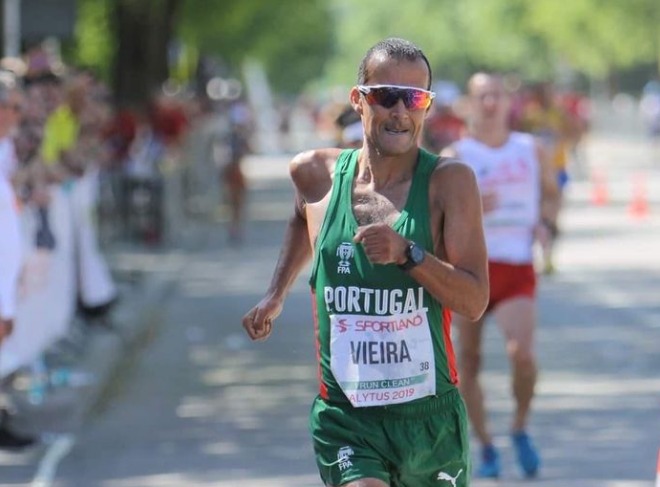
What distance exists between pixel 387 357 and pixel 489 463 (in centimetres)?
415

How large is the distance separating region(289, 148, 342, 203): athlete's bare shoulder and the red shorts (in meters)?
3.73

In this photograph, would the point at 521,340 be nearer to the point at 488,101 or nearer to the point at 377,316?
the point at 488,101

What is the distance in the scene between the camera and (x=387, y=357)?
569 centimetres

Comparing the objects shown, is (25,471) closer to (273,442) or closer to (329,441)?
(273,442)

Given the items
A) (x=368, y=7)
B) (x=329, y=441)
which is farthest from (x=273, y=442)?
(x=368, y=7)

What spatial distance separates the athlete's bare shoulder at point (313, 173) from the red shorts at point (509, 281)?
3.73 meters

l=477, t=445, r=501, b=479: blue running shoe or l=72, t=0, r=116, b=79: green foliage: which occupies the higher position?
l=72, t=0, r=116, b=79: green foliage

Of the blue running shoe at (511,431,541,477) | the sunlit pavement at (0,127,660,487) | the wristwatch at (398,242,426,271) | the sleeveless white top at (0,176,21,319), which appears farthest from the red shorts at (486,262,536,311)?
the wristwatch at (398,242,426,271)

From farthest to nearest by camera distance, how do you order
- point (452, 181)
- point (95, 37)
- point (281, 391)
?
point (95, 37) < point (281, 391) < point (452, 181)

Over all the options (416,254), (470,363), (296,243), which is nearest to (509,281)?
(470,363)

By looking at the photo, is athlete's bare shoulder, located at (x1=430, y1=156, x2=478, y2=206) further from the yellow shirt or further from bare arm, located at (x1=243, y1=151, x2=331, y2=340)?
the yellow shirt

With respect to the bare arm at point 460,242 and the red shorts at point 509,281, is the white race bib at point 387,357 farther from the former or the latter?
the red shorts at point 509,281

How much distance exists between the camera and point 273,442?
37.0 ft

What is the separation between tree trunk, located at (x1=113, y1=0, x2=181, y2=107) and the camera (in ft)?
118
